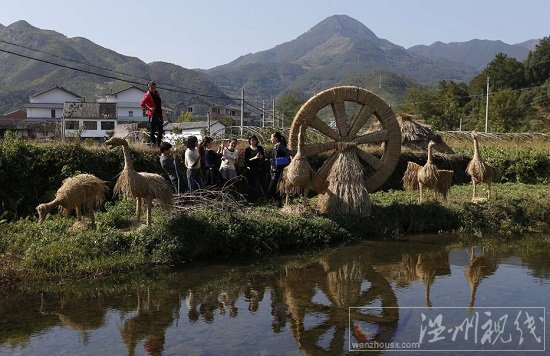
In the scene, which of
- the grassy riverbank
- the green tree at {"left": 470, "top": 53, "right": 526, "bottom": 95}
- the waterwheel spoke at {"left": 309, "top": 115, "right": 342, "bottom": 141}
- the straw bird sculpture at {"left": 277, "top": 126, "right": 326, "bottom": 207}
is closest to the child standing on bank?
the grassy riverbank

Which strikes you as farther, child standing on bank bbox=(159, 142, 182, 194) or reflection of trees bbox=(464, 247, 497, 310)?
child standing on bank bbox=(159, 142, 182, 194)

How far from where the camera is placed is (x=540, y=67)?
67312mm

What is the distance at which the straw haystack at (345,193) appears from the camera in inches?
541

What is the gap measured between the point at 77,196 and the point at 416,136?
15.8 meters

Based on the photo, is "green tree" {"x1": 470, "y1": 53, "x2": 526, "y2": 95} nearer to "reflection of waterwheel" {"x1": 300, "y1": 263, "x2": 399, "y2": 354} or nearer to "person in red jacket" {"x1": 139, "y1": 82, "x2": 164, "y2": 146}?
"person in red jacket" {"x1": 139, "y1": 82, "x2": 164, "y2": 146}

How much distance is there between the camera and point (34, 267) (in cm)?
980

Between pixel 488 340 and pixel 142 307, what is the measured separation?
5.02 m

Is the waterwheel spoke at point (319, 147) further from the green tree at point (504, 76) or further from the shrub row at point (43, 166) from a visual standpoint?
the green tree at point (504, 76)

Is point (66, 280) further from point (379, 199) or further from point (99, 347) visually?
point (379, 199)

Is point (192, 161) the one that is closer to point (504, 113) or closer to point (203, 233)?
point (203, 233)

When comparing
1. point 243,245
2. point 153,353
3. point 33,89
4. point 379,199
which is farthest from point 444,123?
point 33,89

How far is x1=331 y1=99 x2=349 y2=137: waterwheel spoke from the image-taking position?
14.7 metres

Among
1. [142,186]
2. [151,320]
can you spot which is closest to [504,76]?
[142,186]

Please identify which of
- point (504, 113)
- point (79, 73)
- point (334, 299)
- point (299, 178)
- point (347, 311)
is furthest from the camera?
point (79, 73)
